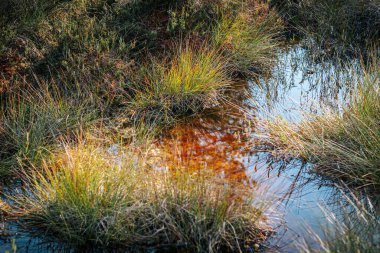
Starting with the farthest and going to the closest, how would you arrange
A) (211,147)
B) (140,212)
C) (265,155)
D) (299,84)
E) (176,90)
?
1. (299,84)
2. (176,90)
3. (211,147)
4. (265,155)
5. (140,212)

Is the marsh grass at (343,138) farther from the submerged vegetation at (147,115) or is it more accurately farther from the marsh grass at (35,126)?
the marsh grass at (35,126)

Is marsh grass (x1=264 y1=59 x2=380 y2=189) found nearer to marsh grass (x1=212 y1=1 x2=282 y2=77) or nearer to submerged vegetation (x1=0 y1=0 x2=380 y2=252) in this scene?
submerged vegetation (x1=0 y1=0 x2=380 y2=252)

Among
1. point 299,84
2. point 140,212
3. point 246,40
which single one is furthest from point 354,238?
point 246,40

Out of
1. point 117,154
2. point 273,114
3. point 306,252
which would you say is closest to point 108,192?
point 117,154

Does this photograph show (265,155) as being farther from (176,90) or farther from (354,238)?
(354,238)

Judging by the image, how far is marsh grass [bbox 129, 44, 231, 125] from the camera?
5.81m

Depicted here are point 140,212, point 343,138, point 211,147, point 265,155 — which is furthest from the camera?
point 211,147

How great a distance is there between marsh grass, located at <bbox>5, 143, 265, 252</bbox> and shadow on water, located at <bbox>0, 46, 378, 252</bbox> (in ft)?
0.47

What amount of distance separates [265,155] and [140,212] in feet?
5.64

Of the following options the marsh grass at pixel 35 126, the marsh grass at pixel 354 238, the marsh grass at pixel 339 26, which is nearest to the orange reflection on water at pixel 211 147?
the marsh grass at pixel 35 126

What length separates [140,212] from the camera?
377cm

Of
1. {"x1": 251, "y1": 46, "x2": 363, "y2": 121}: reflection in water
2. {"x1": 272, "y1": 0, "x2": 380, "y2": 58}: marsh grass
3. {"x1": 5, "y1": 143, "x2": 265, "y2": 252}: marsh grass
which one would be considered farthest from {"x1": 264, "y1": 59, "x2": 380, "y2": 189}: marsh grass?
{"x1": 272, "y1": 0, "x2": 380, "y2": 58}: marsh grass

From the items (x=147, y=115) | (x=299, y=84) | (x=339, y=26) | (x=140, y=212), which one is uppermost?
(x=339, y=26)

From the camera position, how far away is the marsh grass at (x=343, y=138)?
4340 mm
